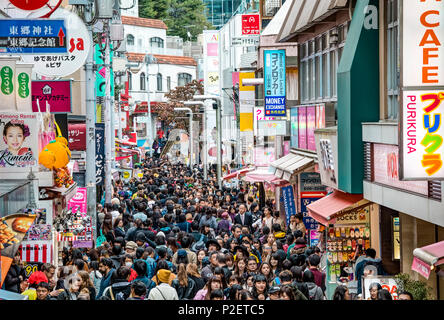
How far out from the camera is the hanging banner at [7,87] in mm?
16719

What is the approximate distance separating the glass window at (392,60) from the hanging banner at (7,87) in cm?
765

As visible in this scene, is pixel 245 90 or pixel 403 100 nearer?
pixel 403 100

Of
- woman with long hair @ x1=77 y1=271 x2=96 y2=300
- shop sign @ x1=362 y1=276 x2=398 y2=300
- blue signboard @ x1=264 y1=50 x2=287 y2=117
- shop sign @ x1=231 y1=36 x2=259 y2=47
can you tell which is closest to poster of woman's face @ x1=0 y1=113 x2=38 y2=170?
woman with long hair @ x1=77 y1=271 x2=96 y2=300

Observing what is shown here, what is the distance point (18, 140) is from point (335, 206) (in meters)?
6.85

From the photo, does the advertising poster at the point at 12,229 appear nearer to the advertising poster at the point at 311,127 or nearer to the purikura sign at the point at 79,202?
the purikura sign at the point at 79,202

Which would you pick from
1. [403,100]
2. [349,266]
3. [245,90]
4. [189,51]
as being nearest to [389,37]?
[349,266]

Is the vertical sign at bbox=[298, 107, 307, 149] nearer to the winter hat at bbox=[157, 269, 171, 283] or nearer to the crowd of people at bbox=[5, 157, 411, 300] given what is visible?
the crowd of people at bbox=[5, 157, 411, 300]

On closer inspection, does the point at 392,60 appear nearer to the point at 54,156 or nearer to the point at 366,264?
the point at 366,264

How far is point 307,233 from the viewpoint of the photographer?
20594mm

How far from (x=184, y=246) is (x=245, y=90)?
23.6 m

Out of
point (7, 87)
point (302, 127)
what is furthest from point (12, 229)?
point (302, 127)

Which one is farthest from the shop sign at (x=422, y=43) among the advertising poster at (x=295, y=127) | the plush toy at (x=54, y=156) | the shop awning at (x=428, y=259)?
the advertising poster at (x=295, y=127)

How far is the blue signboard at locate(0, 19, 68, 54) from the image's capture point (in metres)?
13.2
